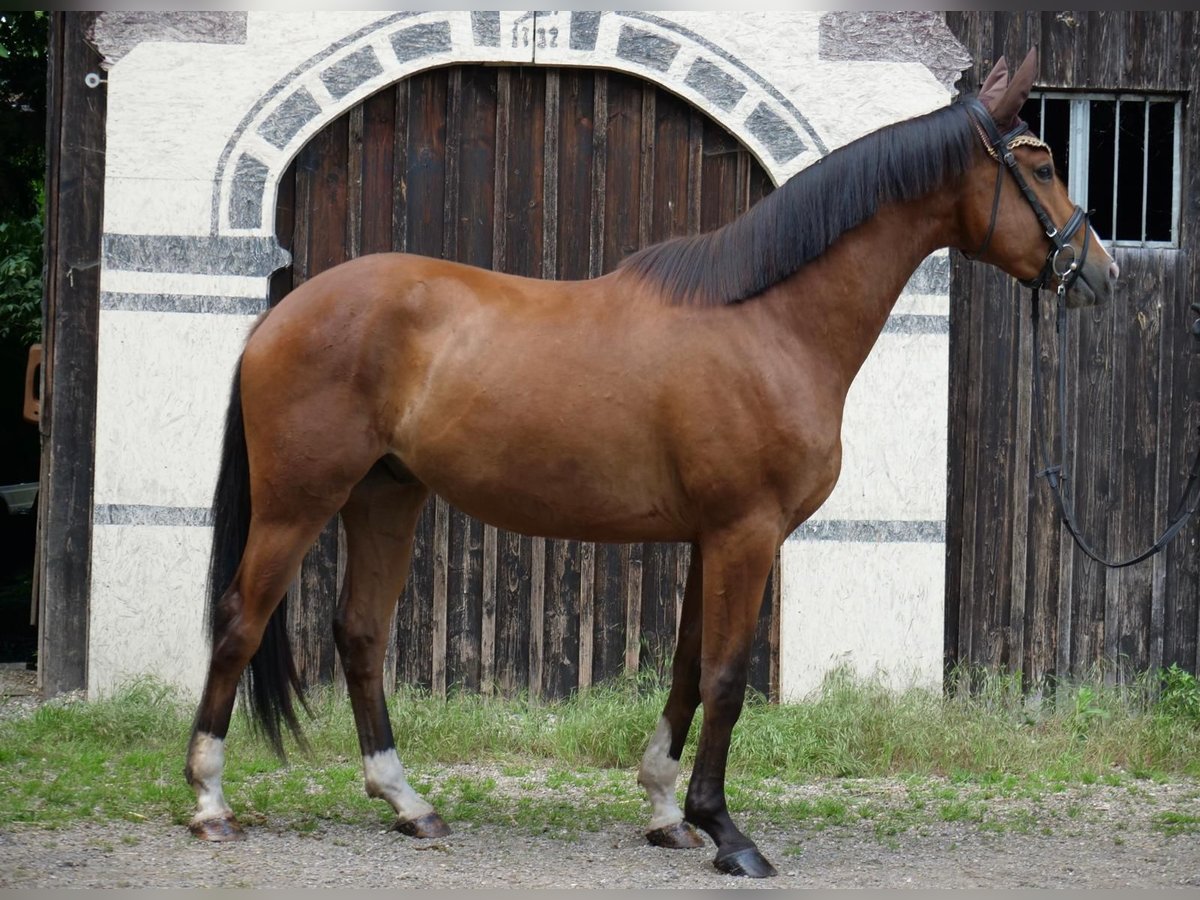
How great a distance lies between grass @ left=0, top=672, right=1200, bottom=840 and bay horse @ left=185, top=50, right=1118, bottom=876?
0.56 meters

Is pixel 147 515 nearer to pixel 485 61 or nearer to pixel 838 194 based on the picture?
pixel 485 61

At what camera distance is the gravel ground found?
161 inches

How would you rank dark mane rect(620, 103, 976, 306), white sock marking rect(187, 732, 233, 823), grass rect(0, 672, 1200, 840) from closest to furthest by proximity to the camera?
dark mane rect(620, 103, 976, 306)
white sock marking rect(187, 732, 233, 823)
grass rect(0, 672, 1200, 840)

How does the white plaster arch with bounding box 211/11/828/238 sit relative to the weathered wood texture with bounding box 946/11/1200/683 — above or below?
above

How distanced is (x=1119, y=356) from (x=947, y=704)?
80.8 inches

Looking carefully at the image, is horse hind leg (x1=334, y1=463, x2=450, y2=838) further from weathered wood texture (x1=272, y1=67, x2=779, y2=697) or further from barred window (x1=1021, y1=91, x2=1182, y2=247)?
barred window (x1=1021, y1=91, x2=1182, y2=247)

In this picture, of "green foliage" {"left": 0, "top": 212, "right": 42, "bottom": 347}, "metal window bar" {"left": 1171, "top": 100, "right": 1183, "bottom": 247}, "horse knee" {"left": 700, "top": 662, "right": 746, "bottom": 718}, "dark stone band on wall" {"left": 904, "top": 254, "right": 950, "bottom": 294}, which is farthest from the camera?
"green foliage" {"left": 0, "top": 212, "right": 42, "bottom": 347}

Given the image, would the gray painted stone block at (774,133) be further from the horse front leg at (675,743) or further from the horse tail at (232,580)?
the horse tail at (232,580)

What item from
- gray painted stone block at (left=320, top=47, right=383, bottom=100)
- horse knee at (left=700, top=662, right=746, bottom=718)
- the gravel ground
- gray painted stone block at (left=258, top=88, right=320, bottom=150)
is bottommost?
the gravel ground

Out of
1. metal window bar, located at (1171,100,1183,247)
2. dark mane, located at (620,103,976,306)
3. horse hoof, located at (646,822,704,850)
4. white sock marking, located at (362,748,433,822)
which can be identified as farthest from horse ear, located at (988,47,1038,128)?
white sock marking, located at (362,748,433,822)

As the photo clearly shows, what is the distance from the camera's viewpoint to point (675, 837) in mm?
4590

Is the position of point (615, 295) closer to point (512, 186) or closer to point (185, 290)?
point (512, 186)

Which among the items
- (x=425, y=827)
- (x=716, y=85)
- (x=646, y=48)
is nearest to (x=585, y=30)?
(x=646, y=48)

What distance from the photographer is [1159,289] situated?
688 cm
